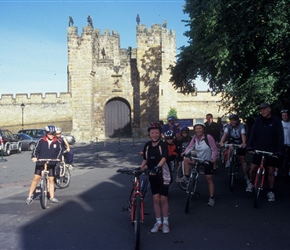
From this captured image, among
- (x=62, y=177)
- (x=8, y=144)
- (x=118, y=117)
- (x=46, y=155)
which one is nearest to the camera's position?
(x=46, y=155)

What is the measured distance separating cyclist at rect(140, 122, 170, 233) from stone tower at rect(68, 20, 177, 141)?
95.4ft

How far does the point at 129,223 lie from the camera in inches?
238

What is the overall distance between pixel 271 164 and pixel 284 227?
1.80m

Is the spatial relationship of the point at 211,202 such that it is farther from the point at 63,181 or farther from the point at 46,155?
the point at 63,181

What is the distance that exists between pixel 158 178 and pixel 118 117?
107 feet

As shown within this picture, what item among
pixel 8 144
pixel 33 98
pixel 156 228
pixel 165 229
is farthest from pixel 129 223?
pixel 33 98

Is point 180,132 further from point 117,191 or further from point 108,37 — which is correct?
point 108,37

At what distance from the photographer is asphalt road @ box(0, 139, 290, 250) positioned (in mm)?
5043

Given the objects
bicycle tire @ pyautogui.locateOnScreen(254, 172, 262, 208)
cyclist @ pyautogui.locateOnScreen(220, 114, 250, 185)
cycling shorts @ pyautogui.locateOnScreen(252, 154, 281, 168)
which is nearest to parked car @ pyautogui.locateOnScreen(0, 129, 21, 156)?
cyclist @ pyautogui.locateOnScreen(220, 114, 250, 185)

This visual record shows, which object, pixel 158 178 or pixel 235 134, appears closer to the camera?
pixel 158 178

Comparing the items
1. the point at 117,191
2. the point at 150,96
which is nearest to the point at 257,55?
the point at 117,191

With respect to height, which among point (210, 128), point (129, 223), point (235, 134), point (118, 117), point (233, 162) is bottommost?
point (129, 223)

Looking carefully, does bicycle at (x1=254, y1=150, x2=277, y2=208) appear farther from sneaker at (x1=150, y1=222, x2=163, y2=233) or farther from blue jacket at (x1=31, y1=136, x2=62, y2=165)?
blue jacket at (x1=31, y1=136, x2=62, y2=165)

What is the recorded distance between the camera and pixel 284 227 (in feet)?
18.4
